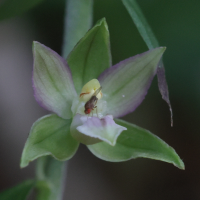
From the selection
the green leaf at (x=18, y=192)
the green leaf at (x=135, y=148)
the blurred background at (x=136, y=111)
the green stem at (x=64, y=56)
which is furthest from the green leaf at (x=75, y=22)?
the blurred background at (x=136, y=111)

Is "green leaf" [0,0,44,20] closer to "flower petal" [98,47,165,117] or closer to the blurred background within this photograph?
"flower petal" [98,47,165,117]

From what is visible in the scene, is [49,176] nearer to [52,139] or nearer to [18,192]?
[18,192]

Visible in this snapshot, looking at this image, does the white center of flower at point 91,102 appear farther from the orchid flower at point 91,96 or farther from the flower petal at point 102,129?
the flower petal at point 102,129

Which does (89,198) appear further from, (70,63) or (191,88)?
(70,63)

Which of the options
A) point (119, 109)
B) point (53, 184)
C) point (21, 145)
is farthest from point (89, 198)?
point (119, 109)

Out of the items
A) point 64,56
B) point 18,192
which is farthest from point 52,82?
point 18,192

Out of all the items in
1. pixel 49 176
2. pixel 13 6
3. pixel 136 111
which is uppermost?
pixel 13 6
